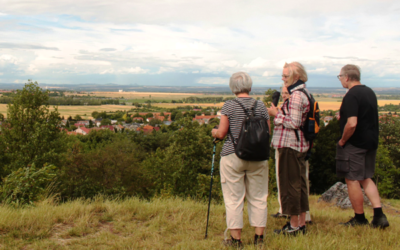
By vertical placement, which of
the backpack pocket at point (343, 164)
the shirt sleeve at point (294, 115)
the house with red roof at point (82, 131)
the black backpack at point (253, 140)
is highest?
the shirt sleeve at point (294, 115)

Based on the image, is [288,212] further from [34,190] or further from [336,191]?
[336,191]

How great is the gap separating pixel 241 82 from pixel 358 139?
169 cm

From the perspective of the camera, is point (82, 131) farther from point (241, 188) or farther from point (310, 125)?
point (310, 125)

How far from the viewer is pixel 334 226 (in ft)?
12.4

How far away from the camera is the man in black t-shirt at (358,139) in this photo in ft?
11.4

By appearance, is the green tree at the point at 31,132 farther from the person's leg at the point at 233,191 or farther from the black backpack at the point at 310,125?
the black backpack at the point at 310,125

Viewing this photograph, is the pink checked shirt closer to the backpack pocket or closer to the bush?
the backpack pocket

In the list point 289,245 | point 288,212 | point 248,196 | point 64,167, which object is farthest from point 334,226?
point 64,167

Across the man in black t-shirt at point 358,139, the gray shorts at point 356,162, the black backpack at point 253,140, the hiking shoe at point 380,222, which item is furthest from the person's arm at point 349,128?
the black backpack at point 253,140

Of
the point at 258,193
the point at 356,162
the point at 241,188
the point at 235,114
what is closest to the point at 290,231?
the point at 258,193

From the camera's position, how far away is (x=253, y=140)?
2.82 m

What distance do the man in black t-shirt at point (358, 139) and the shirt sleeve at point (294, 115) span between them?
0.69 m

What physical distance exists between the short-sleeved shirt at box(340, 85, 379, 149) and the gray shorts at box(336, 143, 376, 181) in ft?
0.26

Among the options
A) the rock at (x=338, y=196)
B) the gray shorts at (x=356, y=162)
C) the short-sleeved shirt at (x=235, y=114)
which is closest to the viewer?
the short-sleeved shirt at (x=235, y=114)
